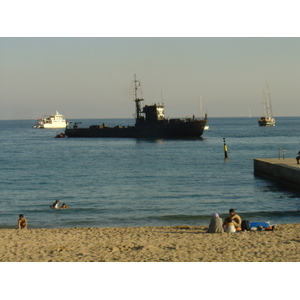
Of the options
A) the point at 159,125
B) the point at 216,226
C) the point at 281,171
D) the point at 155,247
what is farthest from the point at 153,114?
the point at 155,247

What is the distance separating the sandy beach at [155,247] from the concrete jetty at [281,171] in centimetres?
1468

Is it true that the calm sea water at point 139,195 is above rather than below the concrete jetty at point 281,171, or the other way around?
below

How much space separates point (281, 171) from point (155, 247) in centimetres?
2076

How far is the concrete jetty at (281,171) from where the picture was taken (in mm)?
29516

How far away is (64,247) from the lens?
1319 centimetres

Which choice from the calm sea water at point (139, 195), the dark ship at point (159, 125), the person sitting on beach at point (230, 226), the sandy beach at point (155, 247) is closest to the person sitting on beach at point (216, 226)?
the person sitting on beach at point (230, 226)

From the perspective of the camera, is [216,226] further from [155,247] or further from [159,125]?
[159,125]

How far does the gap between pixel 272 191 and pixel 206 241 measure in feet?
57.7

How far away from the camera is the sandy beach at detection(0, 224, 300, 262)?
38.3 feet

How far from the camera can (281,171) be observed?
3194cm

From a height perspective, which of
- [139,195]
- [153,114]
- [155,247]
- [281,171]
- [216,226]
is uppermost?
[153,114]

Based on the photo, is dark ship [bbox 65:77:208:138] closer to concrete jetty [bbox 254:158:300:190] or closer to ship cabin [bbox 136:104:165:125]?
ship cabin [bbox 136:104:165:125]

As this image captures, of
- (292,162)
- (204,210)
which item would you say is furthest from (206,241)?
(292,162)

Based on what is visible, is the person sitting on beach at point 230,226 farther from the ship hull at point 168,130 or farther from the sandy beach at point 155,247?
the ship hull at point 168,130
